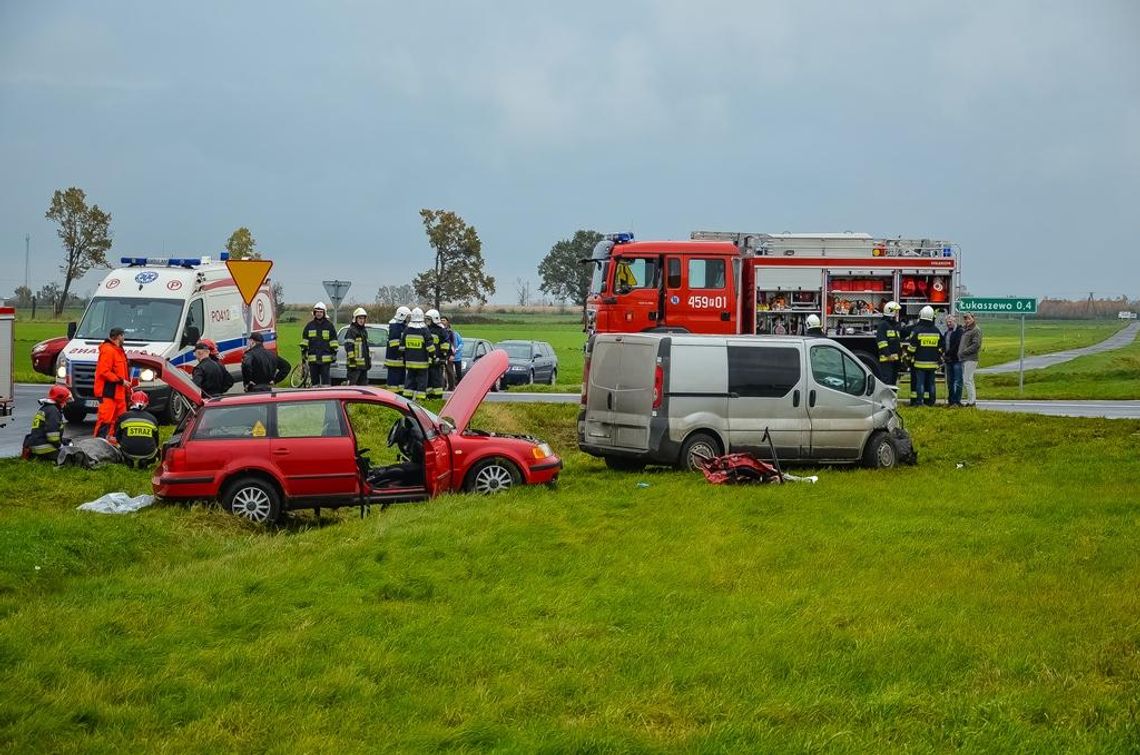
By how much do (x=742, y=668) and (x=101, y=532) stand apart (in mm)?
6608

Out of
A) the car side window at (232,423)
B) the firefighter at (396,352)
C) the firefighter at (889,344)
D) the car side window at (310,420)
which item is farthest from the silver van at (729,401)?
the firefighter at (889,344)

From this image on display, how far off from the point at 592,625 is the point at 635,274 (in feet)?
53.4

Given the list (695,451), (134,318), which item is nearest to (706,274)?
(695,451)

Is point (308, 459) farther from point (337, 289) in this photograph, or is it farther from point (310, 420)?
point (337, 289)

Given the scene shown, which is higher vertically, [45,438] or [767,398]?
[767,398]


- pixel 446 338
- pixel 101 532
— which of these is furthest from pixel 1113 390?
pixel 101 532

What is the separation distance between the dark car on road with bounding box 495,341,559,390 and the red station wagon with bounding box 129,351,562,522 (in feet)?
60.0

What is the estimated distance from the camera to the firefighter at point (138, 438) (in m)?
16.5

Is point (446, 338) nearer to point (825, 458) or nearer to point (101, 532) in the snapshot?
point (825, 458)

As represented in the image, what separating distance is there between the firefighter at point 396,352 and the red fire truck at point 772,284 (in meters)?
3.76

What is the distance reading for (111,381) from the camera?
711 inches

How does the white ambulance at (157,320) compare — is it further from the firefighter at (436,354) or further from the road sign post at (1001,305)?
the road sign post at (1001,305)

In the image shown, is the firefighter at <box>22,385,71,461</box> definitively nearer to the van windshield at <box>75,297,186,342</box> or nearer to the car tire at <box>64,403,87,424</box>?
the car tire at <box>64,403,87,424</box>

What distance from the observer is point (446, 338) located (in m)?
22.9
